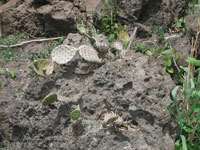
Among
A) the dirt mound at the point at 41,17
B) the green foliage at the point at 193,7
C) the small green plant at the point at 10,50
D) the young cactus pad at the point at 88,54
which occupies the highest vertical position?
the young cactus pad at the point at 88,54

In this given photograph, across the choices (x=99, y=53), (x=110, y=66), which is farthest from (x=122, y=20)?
(x=110, y=66)

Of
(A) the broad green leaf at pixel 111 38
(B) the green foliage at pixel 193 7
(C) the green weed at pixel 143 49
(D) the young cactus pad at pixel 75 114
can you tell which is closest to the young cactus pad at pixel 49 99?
A: (D) the young cactus pad at pixel 75 114

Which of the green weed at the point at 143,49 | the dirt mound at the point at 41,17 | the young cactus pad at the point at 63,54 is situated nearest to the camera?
the young cactus pad at the point at 63,54

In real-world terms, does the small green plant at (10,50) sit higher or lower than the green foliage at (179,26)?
lower

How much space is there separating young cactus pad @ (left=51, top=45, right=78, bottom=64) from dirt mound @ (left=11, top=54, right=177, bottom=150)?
18 cm

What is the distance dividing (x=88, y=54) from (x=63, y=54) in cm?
28

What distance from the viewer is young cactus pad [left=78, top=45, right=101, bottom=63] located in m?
3.01

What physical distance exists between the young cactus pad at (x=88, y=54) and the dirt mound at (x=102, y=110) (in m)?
0.21

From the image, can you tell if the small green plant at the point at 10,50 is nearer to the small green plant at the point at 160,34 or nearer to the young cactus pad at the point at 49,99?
the young cactus pad at the point at 49,99

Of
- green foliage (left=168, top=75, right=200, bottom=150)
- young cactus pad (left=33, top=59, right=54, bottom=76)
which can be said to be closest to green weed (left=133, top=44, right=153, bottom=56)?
green foliage (left=168, top=75, right=200, bottom=150)

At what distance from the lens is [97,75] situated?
2883 millimetres

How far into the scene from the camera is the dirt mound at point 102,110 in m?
2.62

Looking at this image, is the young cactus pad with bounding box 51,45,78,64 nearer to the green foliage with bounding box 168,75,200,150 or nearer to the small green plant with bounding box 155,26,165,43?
the green foliage with bounding box 168,75,200,150

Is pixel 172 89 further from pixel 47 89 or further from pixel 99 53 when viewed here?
pixel 47 89
